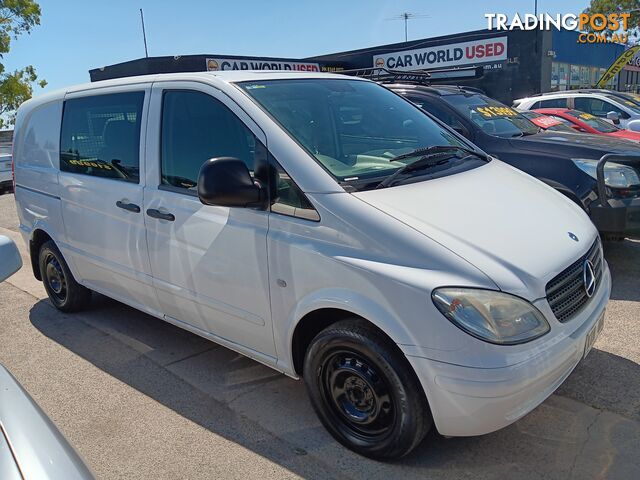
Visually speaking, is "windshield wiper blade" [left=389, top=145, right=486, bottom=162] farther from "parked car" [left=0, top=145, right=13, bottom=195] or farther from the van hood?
"parked car" [left=0, top=145, right=13, bottom=195]

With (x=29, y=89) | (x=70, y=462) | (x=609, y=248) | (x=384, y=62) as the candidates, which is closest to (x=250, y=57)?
(x=384, y=62)

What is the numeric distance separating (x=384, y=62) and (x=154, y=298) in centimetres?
2468

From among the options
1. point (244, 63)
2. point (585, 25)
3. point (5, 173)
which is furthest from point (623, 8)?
point (5, 173)

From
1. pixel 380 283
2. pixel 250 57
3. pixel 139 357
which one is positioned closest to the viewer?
pixel 380 283

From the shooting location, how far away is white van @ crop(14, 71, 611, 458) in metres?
2.28

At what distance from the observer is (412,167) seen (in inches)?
117

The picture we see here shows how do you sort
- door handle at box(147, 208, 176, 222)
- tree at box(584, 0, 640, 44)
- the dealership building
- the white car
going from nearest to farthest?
door handle at box(147, 208, 176, 222) → the white car → the dealership building → tree at box(584, 0, 640, 44)

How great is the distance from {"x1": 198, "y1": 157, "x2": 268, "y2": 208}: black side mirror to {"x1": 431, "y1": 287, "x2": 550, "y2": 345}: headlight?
1.06 metres

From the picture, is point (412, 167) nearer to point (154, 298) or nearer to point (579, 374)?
point (579, 374)

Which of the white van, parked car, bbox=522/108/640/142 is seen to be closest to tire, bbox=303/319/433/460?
the white van

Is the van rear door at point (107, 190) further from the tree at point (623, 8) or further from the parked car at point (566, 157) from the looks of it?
the tree at point (623, 8)

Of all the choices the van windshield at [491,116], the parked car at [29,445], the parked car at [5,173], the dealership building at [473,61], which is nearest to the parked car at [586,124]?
the van windshield at [491,116]

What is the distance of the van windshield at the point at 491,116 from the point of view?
5863 millimetres

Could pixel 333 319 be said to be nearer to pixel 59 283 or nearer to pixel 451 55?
pixel 59 283
